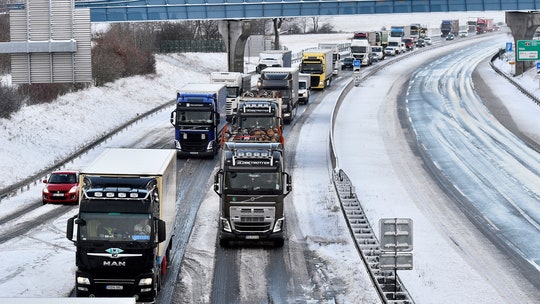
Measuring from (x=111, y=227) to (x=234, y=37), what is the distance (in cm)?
6349

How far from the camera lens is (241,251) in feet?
102

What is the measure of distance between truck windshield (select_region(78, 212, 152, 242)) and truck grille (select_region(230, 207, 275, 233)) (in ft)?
22.3

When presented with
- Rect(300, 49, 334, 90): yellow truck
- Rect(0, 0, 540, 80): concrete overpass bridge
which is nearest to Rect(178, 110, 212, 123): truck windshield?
Rect(0, 0, 540, 80): concrete overpass bridge

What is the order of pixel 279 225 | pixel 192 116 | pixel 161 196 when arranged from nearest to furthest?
pixel 161 196
pixel 279 225
pixel 192 116

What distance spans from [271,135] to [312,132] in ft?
72.8

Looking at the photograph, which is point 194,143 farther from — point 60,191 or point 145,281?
point 145,281

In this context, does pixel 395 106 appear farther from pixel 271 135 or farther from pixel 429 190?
pixel 271 135

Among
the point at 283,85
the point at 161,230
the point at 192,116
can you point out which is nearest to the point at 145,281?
the point at 161,230

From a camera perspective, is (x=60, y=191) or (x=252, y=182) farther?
(x=60, y=191)

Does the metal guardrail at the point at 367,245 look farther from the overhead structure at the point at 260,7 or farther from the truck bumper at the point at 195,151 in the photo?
the overhead structure at the point at 260,7

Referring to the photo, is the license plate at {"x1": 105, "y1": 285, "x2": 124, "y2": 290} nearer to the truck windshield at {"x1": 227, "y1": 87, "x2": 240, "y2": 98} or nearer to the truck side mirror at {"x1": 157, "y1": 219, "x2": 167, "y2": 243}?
the truck side mirror at {"x1": 157, "y1": 219, "x2": 167, "y2": 243}

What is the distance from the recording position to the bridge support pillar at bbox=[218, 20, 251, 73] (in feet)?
281

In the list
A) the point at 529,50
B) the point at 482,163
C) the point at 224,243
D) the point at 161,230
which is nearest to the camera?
the point at 161,230

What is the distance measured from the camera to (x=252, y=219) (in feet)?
99.6
